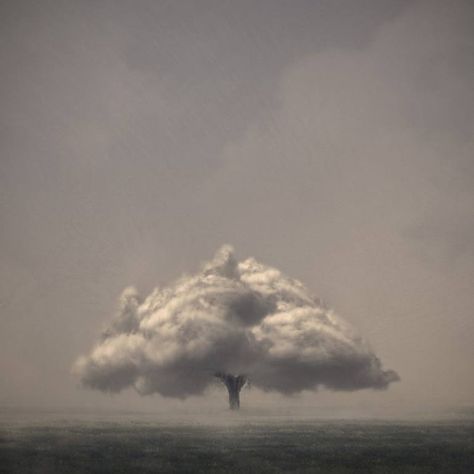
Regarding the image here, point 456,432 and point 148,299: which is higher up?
point 148,299

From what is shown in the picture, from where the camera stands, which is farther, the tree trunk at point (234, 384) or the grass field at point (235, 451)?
the tree trunk at point (234, 384)

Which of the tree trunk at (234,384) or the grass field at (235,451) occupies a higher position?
the tree trunk at (234,384)

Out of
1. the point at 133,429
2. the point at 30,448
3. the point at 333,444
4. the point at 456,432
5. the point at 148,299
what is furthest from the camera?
the point at 148,299

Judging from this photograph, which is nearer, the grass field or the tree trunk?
the grass field

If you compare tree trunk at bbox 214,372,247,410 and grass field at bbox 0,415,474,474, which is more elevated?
tree trunk at bbox 214,372,247,410

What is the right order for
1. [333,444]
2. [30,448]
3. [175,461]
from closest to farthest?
1. [175,461]
2. [30,448]
3. [333,444]

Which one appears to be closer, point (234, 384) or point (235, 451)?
point (235, 451)

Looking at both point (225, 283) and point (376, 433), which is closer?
point (376, 433)

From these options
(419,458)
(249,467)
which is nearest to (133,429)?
(249,467)

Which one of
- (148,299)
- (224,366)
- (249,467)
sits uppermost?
(148,299)

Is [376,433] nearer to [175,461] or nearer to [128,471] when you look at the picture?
[175,461]

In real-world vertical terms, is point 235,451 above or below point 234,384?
below
